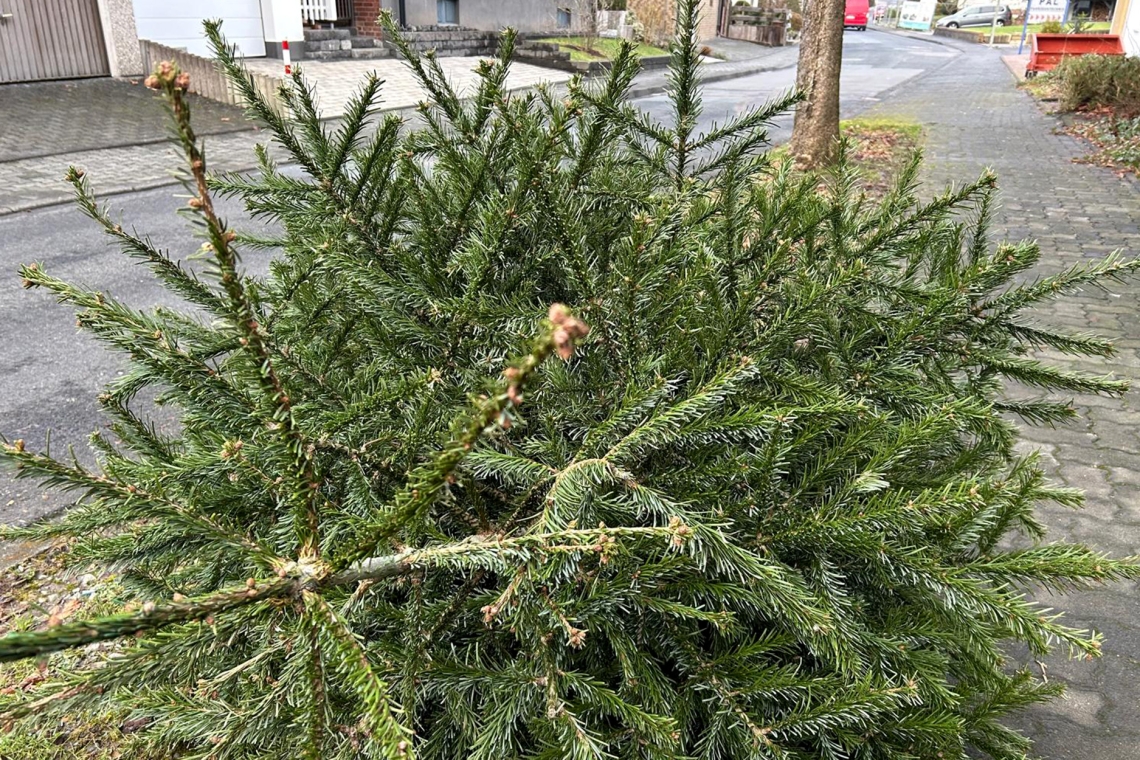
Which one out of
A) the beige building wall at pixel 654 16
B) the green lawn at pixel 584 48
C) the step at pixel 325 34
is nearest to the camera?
the step at pixel 325 34

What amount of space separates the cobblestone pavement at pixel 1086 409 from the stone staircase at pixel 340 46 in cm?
1326

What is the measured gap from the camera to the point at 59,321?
5.96 metres

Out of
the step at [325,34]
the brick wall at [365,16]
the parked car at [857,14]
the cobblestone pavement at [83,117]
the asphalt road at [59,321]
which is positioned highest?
the parked car at [857,14]

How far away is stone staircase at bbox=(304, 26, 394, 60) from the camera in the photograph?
63.4 feet

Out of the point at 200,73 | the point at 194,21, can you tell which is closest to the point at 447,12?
the point at 194,21

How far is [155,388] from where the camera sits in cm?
477

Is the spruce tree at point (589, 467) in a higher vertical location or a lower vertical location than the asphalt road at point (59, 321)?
higher

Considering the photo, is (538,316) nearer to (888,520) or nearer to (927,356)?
(888,520)

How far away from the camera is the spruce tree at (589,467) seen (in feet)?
4.37

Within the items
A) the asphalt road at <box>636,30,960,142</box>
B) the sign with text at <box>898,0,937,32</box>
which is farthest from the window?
the sign with text at <box>898,0,937,32</box>

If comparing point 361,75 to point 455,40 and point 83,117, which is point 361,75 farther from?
point 455,40

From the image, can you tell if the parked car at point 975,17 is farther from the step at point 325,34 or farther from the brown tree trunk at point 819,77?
the brown tree trunk at point 819,77

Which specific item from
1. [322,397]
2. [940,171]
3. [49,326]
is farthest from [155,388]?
[940,171]

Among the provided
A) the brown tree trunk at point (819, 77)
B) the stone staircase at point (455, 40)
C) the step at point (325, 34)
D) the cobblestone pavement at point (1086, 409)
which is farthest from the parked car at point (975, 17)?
the brown tree trunk at point (819, 77)
